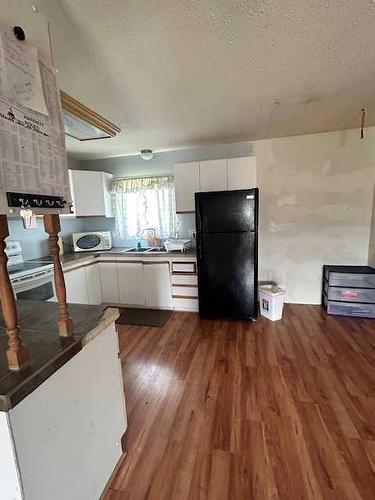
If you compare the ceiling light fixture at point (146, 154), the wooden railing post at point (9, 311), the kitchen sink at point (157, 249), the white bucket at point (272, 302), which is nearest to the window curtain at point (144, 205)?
the kitchen sink at point (157, 249)

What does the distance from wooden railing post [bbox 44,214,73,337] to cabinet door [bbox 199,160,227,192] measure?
2.55m

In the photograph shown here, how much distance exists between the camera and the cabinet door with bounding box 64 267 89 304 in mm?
3043

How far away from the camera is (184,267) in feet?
10.9

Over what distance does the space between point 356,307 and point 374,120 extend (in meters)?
2.24

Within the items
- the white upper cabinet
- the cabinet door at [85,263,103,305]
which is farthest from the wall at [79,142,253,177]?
the cabinet door at [85,263,103,305]

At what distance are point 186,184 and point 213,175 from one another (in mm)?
392

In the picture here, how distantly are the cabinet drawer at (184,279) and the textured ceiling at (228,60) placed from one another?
73.1 inches

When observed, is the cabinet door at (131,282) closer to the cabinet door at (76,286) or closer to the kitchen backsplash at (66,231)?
the cabinet door at (76,286)

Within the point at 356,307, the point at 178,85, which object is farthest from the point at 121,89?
the point at 356,307

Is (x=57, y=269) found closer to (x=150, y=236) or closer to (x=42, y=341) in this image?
(x=42, y=341)

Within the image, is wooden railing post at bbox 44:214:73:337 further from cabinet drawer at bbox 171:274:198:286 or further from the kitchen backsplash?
cabinet drawer at bbox 171:274:198:286

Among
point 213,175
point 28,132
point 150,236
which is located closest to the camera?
point 28,132

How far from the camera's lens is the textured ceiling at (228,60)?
118 cm

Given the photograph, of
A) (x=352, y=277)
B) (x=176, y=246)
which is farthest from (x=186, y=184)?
(x=352, y=277)
